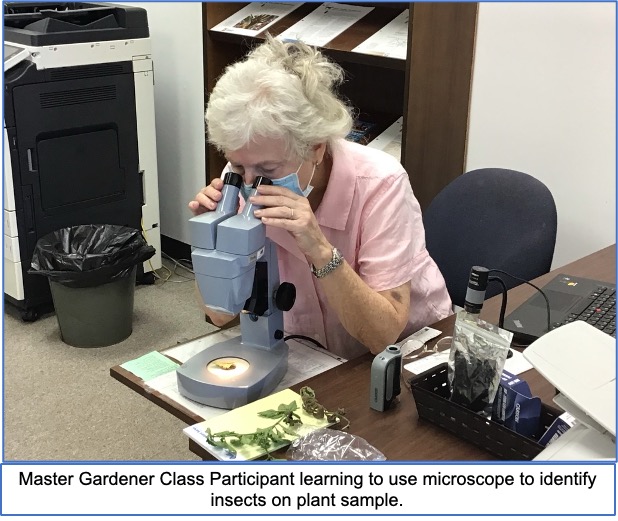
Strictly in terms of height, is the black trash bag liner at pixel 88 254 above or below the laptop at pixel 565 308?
below

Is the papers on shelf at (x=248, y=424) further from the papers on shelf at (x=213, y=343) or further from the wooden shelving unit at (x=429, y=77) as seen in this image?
the wooden shelving unit at (x=429, y=77)

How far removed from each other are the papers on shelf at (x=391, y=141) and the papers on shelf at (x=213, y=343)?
1.20m

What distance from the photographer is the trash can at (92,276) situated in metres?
2.70

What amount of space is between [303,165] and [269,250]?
199mm

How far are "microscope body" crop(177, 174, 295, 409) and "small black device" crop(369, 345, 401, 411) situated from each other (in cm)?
21

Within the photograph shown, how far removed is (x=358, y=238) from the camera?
1578 millimetres

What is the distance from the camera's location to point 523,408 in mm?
1136

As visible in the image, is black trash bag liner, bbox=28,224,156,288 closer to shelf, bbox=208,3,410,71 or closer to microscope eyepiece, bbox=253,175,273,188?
shelf, bbox=208,3,410,71

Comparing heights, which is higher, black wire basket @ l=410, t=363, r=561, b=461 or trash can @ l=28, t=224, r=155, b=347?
black wire basket @ l=410, t=363, r=561, b=461

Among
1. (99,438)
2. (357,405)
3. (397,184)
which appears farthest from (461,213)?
(99,438)

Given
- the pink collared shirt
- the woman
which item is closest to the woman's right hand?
the woman

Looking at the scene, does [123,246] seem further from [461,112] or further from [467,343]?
[467,343]

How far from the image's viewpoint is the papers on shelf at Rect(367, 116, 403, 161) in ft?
8.46

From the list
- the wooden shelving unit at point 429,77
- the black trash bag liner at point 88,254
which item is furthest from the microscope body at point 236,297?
the black trash bag liner at point 88,254
